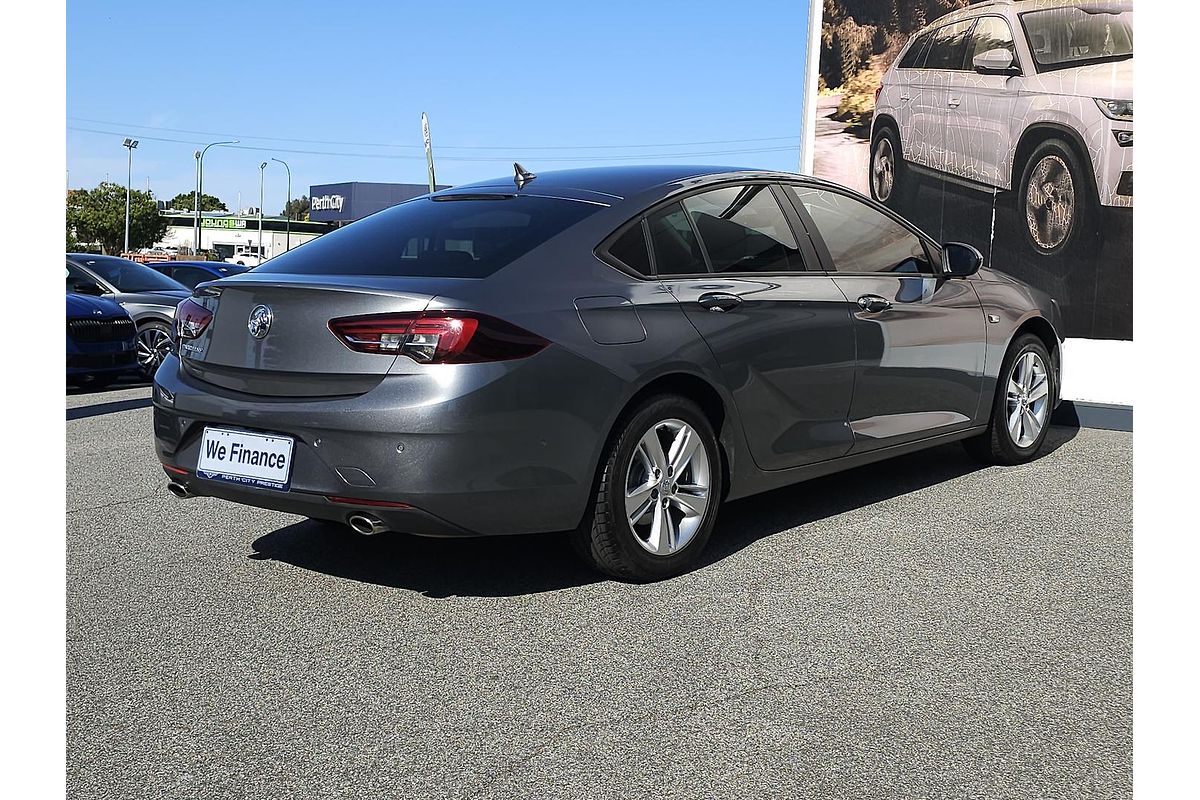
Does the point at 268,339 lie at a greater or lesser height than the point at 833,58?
lesser

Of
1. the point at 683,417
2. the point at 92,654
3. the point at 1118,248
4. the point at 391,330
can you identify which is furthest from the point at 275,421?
the point at 1118,248

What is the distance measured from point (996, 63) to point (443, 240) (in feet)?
24.3

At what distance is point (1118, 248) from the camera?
9609 millimetres

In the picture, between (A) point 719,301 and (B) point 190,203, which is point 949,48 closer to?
(A) point 719,301

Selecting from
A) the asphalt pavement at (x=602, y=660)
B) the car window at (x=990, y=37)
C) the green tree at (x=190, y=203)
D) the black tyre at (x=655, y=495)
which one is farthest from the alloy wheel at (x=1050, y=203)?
the green tree at (x=190, y=203)

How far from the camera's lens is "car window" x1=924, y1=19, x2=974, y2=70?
34.2 ft

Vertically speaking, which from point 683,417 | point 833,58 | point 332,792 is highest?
point 833,58

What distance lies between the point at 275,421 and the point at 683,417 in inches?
60.4

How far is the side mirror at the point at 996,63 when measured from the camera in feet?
33.2

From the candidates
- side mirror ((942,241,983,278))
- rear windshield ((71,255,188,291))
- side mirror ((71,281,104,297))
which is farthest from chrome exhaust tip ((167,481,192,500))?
rear windshield ((71,255,188,291))

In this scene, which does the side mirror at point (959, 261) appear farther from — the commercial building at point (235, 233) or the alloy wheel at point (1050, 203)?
the commercial building at point (235, 233)

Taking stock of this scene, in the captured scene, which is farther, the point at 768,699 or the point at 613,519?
the point at 613,519

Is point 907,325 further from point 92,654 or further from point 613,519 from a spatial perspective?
point 92,654

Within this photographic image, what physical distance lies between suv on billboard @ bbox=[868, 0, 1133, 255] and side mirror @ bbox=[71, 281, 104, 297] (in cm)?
919
